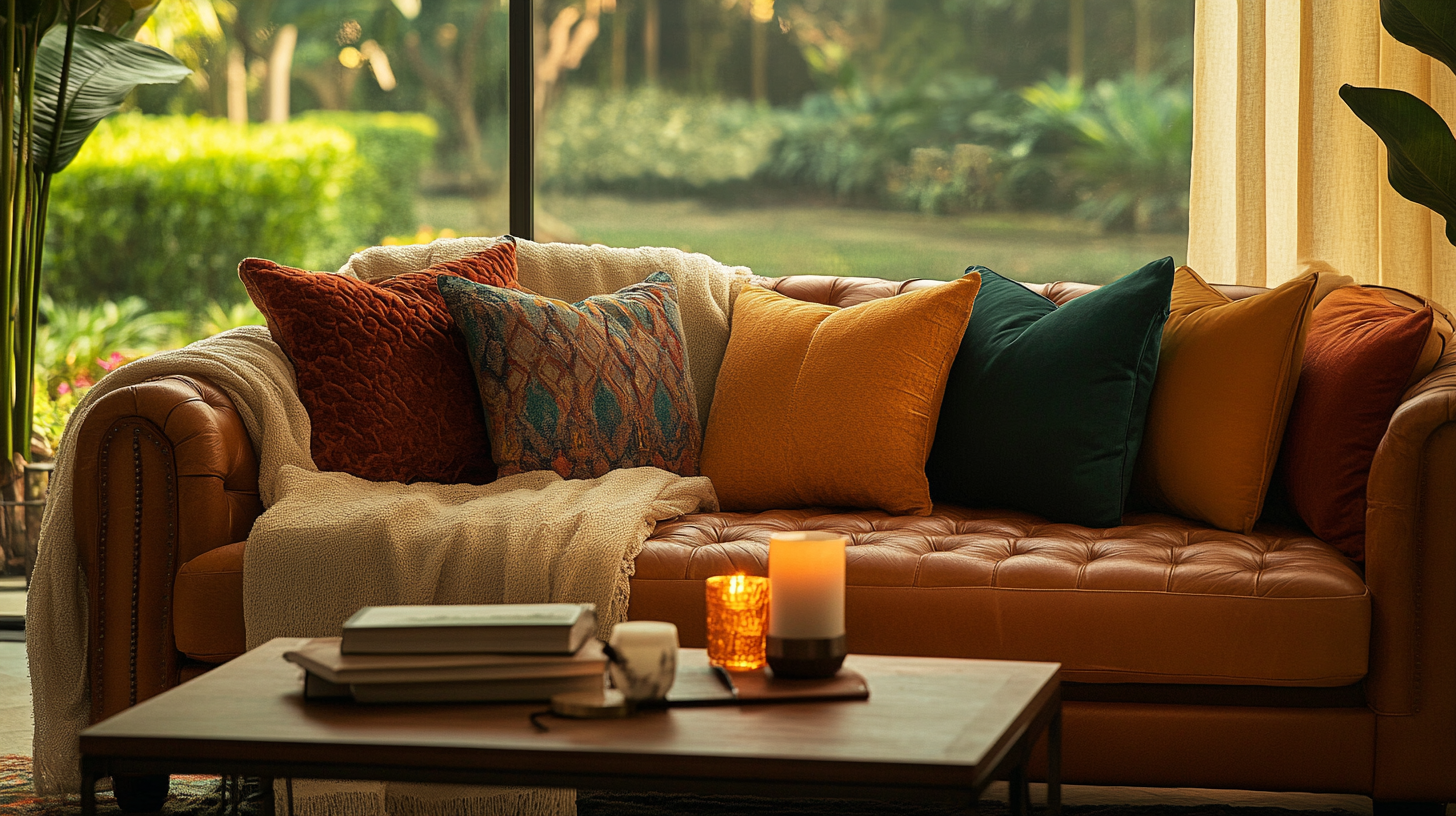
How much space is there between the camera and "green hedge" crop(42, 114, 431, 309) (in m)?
4.21

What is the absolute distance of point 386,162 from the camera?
14.6 ft

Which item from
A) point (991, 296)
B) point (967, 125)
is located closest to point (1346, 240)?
point (991, 296)

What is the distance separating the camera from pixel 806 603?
1278 millimetres

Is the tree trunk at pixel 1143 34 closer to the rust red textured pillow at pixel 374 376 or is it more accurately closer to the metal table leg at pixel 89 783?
the rust red textured pillow at pixel 374 376

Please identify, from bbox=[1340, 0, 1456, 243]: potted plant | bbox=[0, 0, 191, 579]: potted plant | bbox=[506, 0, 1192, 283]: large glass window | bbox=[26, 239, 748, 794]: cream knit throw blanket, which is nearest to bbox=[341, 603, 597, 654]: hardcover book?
bbox=[26, 239, 748, 794]: cream knit throw blanket

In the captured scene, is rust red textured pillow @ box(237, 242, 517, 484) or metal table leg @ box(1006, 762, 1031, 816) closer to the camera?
metal table leg @ box(1006, 762, 1031, 816)

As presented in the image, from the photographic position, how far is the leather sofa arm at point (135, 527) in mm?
1949

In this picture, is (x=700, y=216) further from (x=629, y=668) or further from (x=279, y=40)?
(x=629, y=668)

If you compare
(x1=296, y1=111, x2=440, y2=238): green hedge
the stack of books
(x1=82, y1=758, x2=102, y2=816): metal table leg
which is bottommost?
(x1=82, y1=758, x2=102, y2=816): metal table leg

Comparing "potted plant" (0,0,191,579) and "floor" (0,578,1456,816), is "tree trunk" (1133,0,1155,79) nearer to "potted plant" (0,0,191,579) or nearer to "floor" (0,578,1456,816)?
"floor" (0,578,1456,816)

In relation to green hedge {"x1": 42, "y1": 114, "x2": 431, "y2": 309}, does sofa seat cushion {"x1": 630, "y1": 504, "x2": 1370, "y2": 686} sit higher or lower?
lower

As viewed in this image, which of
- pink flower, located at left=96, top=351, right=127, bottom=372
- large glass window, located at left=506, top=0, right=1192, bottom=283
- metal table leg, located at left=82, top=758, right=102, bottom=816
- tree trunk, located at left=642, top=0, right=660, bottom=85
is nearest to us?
metal table leg, located at left=82, top=758, right=102, bottom=816

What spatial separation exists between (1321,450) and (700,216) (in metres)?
2.86

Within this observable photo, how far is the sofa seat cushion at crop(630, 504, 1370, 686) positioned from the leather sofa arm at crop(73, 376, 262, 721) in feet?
2.35
